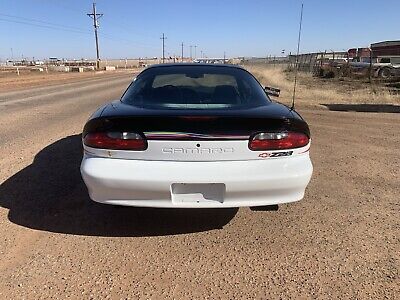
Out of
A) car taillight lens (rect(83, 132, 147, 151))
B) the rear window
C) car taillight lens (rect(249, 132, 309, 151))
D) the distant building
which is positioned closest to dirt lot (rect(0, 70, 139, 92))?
the rear window

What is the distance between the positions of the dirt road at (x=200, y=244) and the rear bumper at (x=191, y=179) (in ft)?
1.39

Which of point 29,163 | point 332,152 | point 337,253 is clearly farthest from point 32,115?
point 337,253

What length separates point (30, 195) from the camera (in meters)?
4.09

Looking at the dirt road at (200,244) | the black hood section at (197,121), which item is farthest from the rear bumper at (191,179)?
the dirt road at (200,244)

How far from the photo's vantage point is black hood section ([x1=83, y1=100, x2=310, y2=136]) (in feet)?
9.28

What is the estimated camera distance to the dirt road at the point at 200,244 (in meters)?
2.56

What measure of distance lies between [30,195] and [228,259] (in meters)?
2.41

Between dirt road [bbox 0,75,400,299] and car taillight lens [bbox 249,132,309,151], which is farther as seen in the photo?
car taillight lens [bbox 249,132,309,151]

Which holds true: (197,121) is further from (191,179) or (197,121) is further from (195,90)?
(195,90)

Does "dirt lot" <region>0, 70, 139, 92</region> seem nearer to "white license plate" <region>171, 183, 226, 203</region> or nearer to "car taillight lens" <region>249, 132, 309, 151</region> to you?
"white license plate" <region>171, 183, 226, 203</region>

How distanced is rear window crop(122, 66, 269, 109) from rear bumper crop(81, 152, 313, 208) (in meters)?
0.66

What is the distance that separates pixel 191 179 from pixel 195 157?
0.17 metres

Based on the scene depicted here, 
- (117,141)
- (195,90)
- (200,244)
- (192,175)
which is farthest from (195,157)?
(195,90)

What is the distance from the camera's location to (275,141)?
115 inches
